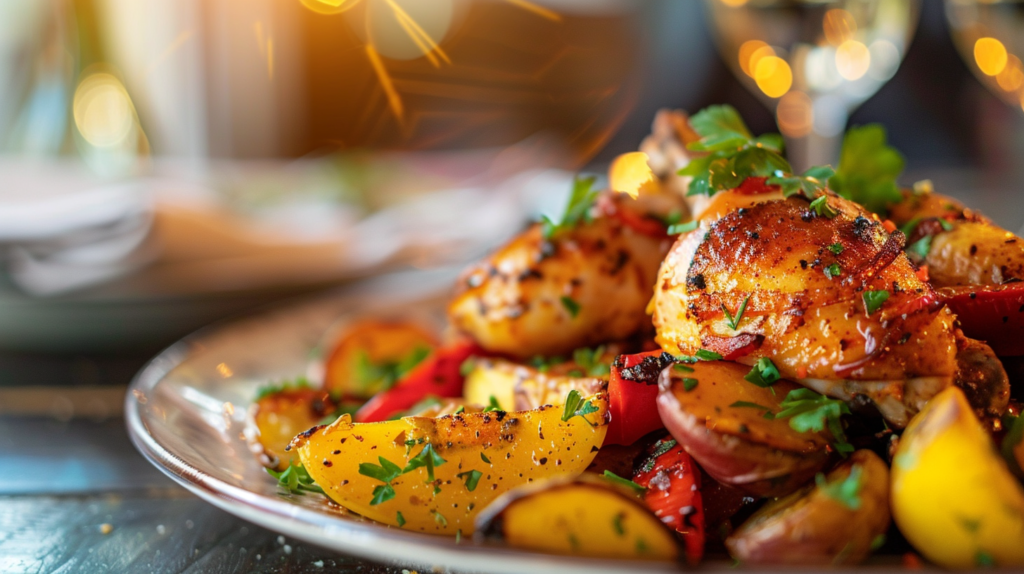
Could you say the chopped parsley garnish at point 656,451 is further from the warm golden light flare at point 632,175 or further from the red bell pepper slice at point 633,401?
the warm golden light flare at point 632,175

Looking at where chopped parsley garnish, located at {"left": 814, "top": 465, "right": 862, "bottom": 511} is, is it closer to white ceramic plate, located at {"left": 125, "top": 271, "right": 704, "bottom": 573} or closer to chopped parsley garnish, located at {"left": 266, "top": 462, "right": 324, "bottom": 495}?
white ceramic plate, located at {"left": 125, "top": 271, "right": 704, "bottom": 573}

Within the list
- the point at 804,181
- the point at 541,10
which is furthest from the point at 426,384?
the point at 541,10

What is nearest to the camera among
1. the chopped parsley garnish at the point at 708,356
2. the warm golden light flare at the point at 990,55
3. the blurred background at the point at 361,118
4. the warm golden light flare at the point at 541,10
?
the chopped parsley garnish at the point at 708,356

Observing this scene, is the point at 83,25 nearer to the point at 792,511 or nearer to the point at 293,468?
the point at 293,468

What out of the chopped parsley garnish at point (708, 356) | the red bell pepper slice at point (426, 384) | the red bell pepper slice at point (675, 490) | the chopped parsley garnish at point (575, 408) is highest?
the chopped parsley garnish at point (708, 356)

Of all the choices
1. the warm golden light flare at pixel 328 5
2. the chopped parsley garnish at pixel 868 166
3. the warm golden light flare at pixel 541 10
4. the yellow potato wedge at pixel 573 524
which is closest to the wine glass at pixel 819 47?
the chopped parsley garnish at pixel 868 166
